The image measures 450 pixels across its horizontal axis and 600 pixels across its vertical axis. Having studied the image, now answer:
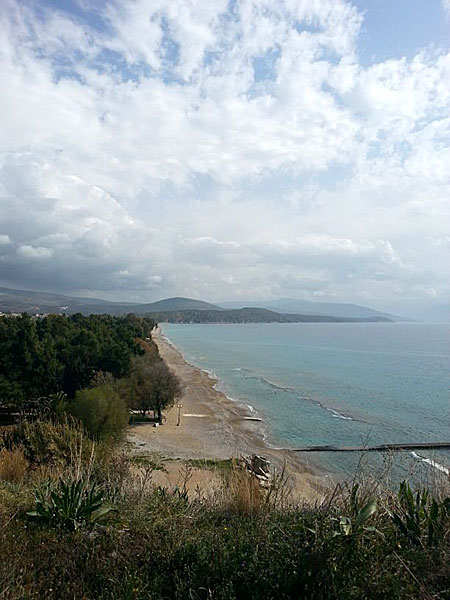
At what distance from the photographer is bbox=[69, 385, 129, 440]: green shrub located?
20.5 metres

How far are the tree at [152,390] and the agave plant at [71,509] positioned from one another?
26.3m

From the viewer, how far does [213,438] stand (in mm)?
27047

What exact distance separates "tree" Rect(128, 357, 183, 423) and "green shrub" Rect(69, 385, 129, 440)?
8.17 m

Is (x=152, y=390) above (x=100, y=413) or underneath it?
underneath

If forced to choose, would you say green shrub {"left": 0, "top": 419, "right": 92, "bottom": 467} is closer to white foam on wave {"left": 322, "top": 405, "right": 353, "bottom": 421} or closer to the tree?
the tree

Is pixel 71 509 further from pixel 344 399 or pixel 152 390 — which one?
pixel 344 399

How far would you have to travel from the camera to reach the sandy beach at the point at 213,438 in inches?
797

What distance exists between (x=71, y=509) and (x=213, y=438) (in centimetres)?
2364

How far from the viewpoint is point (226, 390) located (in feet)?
144

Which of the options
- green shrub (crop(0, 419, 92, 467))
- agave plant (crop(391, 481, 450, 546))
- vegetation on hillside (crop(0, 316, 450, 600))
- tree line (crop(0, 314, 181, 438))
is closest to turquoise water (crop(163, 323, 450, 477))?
agave plant (crop(391, 481, 450, 546))

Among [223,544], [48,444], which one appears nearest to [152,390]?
[48,444]

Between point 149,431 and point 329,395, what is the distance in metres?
20.2

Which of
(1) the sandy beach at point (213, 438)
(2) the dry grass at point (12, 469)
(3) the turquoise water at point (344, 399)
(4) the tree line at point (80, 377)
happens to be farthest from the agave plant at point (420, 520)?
(4) the tree line at point (80, 377)

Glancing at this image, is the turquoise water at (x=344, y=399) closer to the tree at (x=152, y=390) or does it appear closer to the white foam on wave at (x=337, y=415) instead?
the white foam on wave at (x=337, y=415)
